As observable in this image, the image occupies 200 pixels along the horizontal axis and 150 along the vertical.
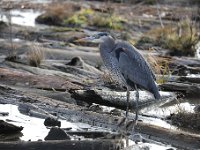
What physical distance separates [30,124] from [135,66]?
223cm

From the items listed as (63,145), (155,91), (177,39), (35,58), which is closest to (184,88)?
(155,91)

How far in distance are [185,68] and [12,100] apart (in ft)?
22.7

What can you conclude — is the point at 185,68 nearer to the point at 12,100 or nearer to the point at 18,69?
the point at 18,69

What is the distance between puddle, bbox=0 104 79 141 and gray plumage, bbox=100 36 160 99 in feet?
4.83

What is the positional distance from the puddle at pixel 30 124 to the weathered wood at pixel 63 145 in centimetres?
115

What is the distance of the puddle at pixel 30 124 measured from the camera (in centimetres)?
897

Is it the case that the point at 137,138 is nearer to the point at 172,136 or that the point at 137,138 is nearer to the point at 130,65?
the point at 172,136

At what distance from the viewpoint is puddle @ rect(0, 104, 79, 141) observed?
8.97 metres

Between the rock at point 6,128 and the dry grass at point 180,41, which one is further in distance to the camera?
the dry grass at point 180,41

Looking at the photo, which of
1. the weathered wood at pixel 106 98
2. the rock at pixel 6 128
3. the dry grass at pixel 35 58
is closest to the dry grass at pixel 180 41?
the dry grass at pixel 35 58

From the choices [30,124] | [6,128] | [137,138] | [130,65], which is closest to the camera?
[6,128]

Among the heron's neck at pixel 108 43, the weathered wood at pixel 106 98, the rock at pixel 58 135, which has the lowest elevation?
the rock at pixel 58 135

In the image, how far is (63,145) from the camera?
24.8 feet

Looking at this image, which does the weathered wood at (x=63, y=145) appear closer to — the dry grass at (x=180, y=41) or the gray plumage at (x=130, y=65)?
the gray plumage at (x=130, y=65)
